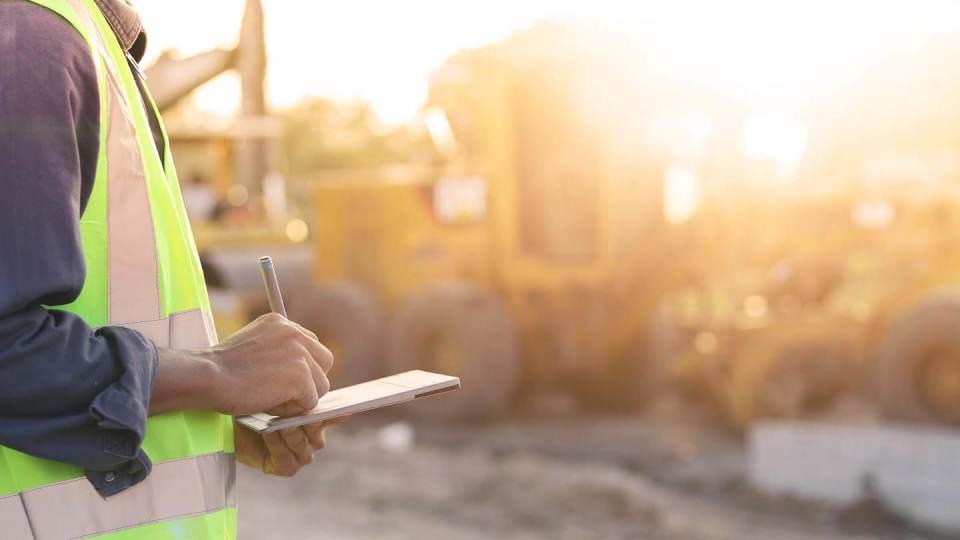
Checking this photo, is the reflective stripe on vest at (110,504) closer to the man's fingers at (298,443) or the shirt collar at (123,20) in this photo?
the man's fingers at (298,443)

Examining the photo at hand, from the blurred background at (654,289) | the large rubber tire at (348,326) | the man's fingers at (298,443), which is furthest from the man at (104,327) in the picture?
the large rubber tire at (348,326)

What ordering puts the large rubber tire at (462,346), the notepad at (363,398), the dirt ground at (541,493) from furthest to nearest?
1. the large rubber tire at (462,346)
2. the dirt ground at (541,493)
3. the notepad at (363,398)

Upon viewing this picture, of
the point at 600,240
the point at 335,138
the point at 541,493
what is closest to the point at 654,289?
the point at 600,240

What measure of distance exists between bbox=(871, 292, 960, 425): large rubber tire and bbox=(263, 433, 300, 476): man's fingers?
19.5ft

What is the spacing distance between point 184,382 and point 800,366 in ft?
21.6

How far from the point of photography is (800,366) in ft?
24.9

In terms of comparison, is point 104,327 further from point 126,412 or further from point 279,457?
point 279,457

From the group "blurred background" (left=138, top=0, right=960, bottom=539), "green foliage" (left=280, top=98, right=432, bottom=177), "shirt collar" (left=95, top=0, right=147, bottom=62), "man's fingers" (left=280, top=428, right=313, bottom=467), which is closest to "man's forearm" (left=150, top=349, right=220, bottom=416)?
"man's fingers" (left=280, top=428, right=313, bottom=467)

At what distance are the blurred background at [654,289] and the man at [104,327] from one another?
4517 millimetres

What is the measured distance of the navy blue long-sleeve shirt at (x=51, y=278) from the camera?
1.25 m

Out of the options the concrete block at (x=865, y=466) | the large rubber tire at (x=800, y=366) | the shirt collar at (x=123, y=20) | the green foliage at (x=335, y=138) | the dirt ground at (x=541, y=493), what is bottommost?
the dirt ground at (x=541, y=493)

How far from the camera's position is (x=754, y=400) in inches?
303

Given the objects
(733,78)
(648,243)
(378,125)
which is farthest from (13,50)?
(378,125)

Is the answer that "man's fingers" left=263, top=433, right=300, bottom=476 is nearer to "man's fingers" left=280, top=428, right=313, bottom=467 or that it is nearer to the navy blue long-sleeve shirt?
"man's fingers" left=280, top=428, right=313, bottom=467
